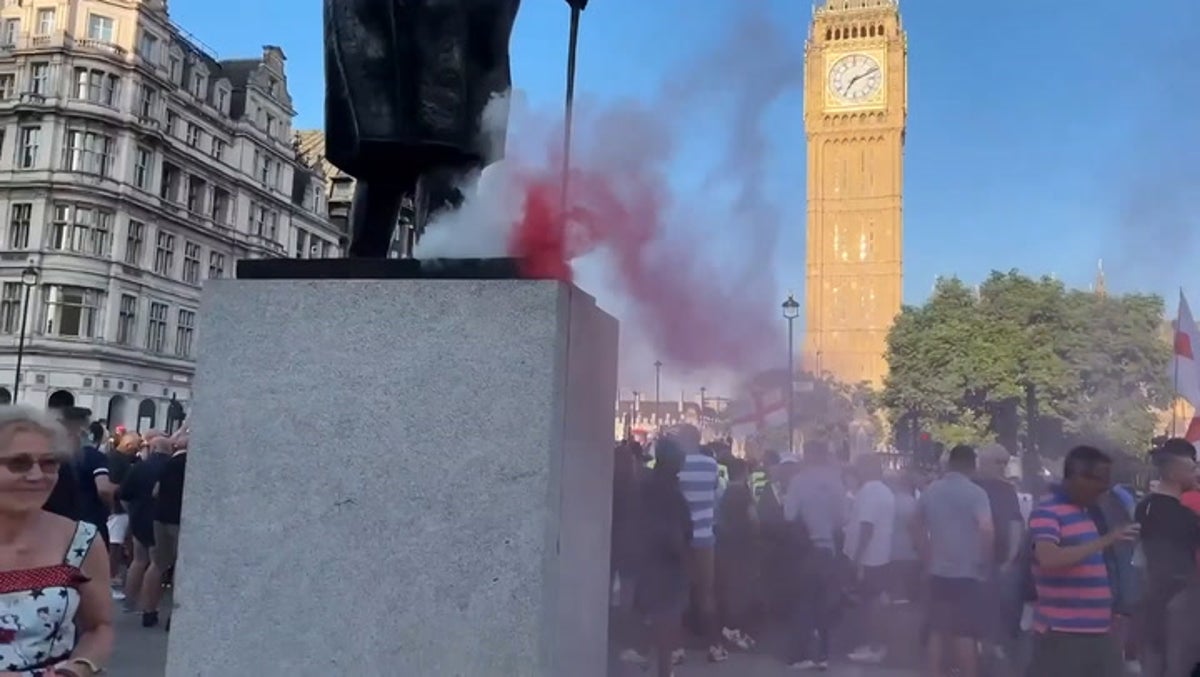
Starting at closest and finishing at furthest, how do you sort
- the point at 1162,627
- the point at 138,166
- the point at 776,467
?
the point at 1162,627, the point at 776,467, the point at 138,166

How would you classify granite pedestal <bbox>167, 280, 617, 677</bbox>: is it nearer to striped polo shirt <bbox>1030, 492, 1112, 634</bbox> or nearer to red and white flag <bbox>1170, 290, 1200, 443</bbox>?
striped polo shirt <bbox>1030, 492, 1112, 634</bbox>

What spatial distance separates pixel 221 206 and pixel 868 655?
52645 millimetres

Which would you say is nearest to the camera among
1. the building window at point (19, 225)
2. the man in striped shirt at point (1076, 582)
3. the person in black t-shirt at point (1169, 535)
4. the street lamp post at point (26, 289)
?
the man in striped shirt at point (1076, 582)

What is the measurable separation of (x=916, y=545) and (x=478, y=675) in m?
7.03

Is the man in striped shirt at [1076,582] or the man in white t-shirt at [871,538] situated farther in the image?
the man in white t-shirt at [871,538]

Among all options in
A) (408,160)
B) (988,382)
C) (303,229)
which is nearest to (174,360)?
(303,229)

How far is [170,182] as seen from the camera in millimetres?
50594

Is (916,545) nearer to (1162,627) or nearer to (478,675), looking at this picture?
(1162,627)

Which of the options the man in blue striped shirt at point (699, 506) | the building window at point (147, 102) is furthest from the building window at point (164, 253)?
the man in blue striped shirt at point (699, 506)

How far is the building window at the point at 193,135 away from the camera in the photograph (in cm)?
5206

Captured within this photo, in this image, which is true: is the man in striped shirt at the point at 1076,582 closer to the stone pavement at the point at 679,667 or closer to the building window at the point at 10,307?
the stone pavement at the point at 679,667

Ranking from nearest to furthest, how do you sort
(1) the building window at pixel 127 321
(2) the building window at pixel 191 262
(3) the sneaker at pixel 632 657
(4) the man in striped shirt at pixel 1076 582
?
(4) the man in striped shirt at pixel 1076 582, (3) the sneaker at pixel 632 657, (1) the building window at pixel 127 321, (2) the building window at pixel 191 262

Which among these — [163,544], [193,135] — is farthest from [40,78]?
[163,544]

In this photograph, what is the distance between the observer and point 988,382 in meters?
53.2
